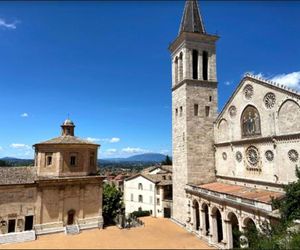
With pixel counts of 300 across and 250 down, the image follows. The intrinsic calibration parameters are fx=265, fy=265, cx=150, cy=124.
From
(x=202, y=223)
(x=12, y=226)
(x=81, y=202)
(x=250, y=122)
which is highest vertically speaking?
(x=250, y=122)

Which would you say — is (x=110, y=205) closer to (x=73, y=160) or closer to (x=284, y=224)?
(x=73, y=160)

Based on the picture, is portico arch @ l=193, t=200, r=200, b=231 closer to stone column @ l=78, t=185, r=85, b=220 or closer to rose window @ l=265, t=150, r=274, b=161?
rose window @ l=265, t=150, r=274, b=161

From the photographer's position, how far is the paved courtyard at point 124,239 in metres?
23.4

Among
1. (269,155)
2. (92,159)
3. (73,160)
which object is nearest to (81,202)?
(73,160)

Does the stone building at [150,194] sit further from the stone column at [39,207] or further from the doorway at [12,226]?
the doorway at [12,226]

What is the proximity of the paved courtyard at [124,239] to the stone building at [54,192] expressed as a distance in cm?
154

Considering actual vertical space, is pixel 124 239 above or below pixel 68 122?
below

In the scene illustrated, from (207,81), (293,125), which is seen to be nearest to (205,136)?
(207,81)

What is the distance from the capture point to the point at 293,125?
68.2 feet

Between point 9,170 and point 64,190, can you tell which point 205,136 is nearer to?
point 64,190

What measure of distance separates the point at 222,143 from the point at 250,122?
180 inches

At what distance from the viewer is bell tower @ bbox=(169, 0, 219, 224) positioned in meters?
29.5

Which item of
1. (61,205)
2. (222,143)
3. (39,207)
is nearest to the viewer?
(39,207)

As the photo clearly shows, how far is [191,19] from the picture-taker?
32.8m
